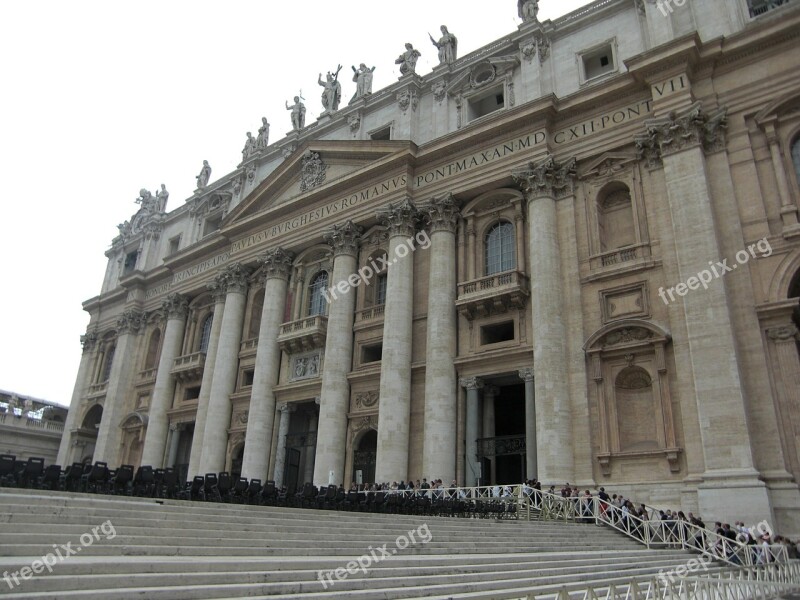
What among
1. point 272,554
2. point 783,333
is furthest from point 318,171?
point 272,554

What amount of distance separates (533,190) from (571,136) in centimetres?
285

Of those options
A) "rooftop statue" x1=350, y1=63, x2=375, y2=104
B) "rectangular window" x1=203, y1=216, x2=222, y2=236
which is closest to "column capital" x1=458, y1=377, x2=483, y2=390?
"rooftop statue" x1=350, y1=63, x2=375, y2=104

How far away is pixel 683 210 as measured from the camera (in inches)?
840

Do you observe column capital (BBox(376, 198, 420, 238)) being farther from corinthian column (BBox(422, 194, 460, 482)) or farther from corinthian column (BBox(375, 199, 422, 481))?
corinthian column (BBox(422, 194, 460, 482))

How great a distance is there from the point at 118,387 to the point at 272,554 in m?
33.9

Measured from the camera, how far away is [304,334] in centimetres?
3006

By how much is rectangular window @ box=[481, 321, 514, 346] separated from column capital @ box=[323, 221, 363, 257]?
8.02 meters

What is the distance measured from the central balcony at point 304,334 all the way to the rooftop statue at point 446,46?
47.2ft

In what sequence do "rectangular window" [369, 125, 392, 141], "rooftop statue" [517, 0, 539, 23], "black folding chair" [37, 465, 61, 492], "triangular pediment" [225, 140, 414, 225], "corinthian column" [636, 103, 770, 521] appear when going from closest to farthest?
"black folding chair" [37, 465, 61, 492], "corinthian column" [636, 103, 770, 521], "rooftop statue" [517, 0, 539, 23], "triangular pediment" [225, 140, 414, 225], "rectangular window" [369, 125, 392, 141]

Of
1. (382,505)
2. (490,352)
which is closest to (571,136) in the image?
(490,352)

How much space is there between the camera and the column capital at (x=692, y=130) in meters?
22.0

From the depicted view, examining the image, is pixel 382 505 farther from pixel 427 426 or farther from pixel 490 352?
pixel 490 352

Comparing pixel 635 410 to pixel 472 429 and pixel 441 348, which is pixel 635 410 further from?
pixel 441 348

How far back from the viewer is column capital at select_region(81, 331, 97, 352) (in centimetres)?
4581
